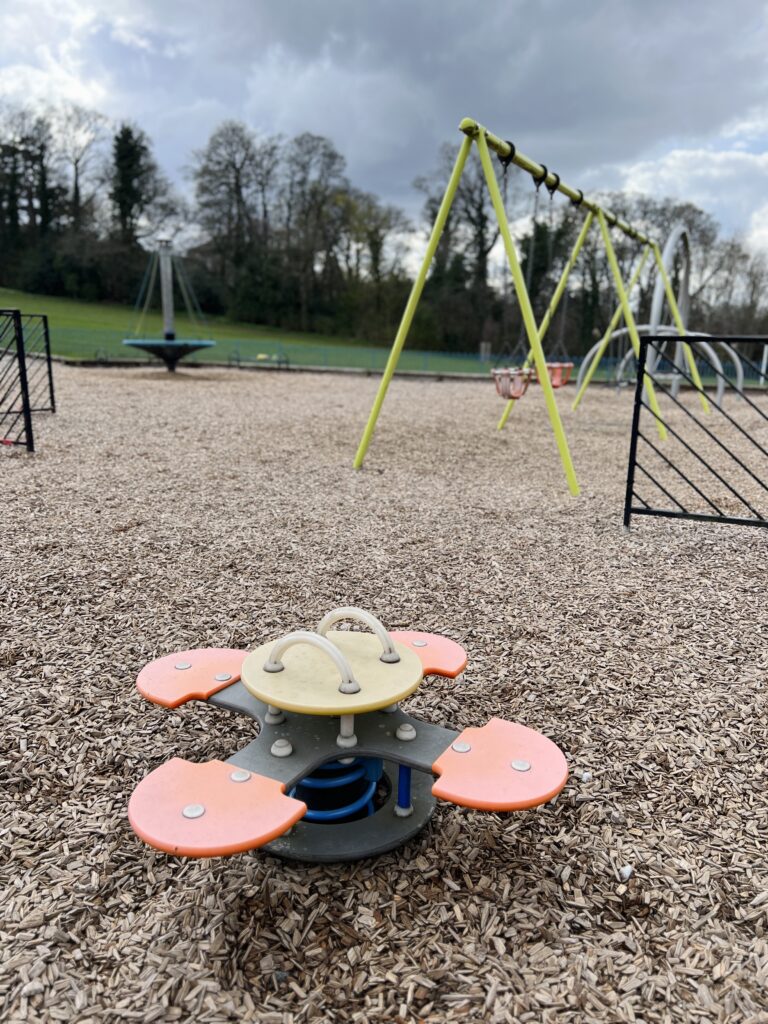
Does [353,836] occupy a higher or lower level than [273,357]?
lower

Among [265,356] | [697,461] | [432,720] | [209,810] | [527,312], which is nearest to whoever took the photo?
[209,810]

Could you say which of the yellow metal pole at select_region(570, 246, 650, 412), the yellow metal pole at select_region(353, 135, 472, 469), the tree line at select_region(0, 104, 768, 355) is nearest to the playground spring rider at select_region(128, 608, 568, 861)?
the yellow metal pole at select_region(353, 135, 472, 469)

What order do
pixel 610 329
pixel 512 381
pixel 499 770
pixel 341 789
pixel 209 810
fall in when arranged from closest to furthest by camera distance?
pixel 209 810, pixel 499 770, pixel 341 789, pixel 512 381, pixel 610 329

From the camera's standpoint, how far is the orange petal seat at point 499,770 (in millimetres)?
1688

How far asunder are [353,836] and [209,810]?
470 millimetres

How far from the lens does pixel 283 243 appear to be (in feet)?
137

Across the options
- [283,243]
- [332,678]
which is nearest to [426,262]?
[332,678]

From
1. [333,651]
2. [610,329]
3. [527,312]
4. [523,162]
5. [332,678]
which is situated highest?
[523,162]

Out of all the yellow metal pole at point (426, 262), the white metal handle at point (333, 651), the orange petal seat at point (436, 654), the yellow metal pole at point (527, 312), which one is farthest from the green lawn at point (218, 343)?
the white metal handle at point (333, 651)

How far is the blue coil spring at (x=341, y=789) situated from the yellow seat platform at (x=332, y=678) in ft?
0.83

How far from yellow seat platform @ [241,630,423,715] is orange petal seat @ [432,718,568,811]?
0.22m

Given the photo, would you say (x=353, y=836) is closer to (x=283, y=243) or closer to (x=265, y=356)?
(x=265, y=356)

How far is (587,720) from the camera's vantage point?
259cm

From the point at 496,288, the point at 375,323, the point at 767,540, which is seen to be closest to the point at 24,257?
the point at 375,323
